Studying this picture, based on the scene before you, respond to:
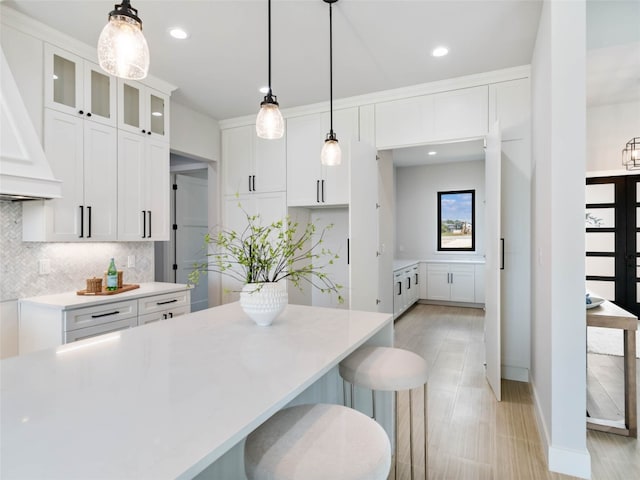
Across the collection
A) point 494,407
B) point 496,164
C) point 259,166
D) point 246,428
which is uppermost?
point 259,166

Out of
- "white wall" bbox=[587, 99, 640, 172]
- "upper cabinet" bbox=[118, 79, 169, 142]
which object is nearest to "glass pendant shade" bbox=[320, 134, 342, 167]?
"upper cabinet" bbox=[118, 79, 169, 142]

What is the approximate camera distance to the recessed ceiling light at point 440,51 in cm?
289

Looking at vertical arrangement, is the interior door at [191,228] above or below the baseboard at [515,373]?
above

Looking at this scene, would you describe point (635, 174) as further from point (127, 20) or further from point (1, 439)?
point (1, 439)

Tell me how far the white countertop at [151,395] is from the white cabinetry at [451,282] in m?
4.99

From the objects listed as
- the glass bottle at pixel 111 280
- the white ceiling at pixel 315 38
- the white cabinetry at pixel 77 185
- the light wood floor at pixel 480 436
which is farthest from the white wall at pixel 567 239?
the white cabinetry at pixel 77 185

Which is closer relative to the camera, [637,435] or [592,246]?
[637,435]

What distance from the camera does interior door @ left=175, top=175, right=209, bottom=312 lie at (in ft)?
16.4

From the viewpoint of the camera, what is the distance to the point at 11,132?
6.93 ft

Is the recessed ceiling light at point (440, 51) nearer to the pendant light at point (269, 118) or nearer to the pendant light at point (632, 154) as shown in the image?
the pendant light at point (269, 118)

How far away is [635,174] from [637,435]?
421 centimetres

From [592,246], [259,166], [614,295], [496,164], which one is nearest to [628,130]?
[592,246]

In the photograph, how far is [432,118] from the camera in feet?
11.6

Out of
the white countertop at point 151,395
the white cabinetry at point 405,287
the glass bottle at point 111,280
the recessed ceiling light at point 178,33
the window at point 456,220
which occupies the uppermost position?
the recessed ceiling light at point 178,33
